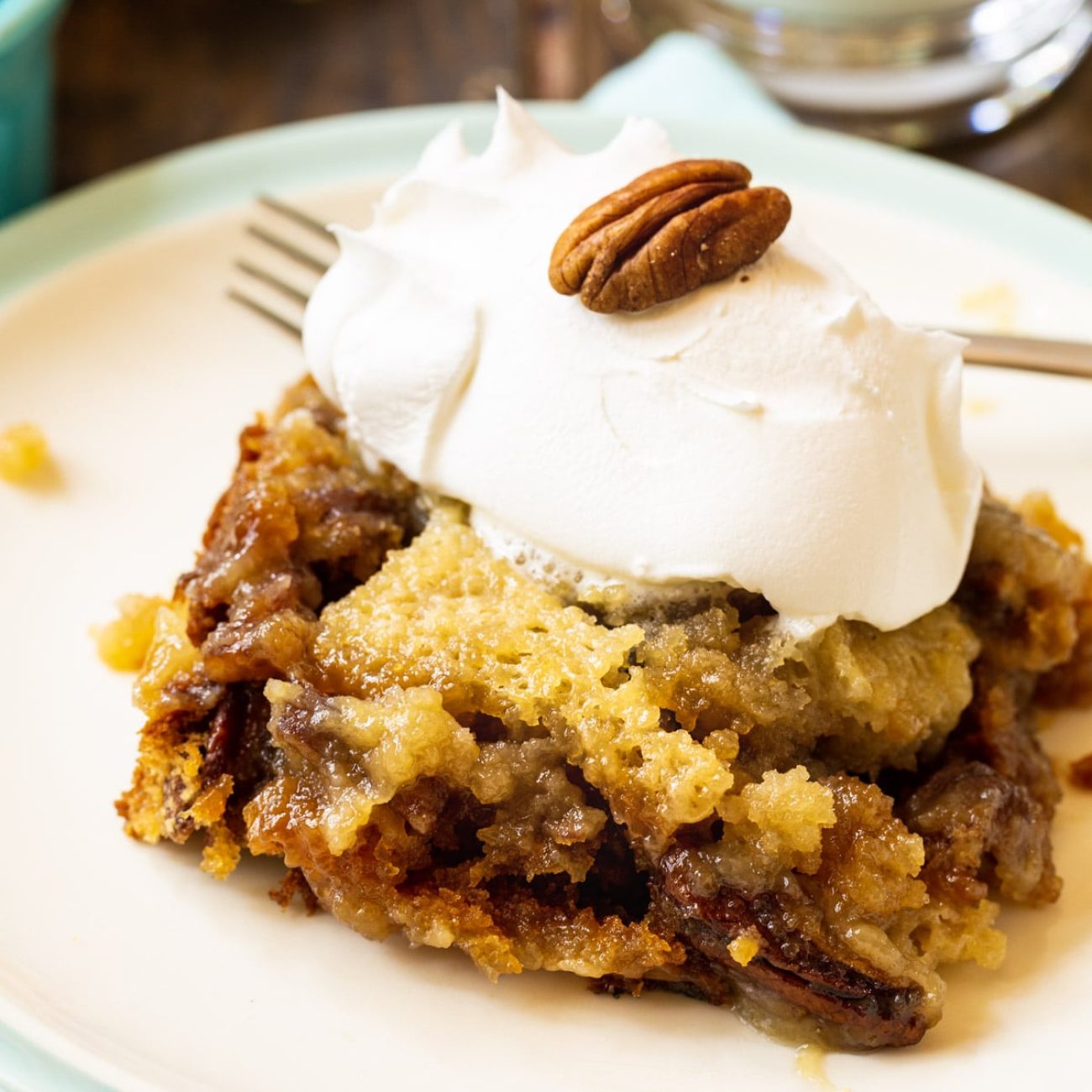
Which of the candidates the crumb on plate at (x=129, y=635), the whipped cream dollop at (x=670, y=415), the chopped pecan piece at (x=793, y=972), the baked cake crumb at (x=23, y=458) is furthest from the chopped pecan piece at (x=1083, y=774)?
the baked cake crumb at (x=23, y=458)

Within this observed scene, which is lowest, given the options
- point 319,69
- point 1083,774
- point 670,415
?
point 319,69

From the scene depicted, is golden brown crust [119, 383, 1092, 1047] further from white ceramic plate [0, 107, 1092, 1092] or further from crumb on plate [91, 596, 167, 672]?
crumb on plate [91, 596, 167, 672]

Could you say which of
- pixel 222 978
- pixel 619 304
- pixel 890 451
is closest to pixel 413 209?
pixel 619 304

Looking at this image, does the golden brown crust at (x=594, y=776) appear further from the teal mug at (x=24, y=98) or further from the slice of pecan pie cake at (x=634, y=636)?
the teal mug at (x=24, y=98)

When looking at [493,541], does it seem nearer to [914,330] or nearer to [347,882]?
[347,882]

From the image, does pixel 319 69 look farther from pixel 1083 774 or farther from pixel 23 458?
pixel 1083 774

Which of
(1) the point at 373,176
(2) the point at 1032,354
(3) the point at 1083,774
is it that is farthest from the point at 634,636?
(1) the point at 373,176
